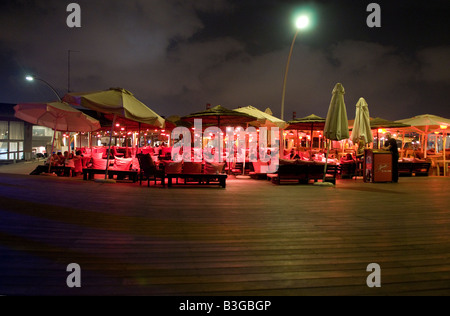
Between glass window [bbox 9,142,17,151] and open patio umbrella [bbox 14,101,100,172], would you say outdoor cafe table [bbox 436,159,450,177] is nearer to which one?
open patio umbrella [bbox 14,101,100,172]

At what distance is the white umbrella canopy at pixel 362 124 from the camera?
11414 mm

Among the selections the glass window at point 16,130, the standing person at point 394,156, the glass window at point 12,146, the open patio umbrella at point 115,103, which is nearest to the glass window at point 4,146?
the glass window at point 12,146

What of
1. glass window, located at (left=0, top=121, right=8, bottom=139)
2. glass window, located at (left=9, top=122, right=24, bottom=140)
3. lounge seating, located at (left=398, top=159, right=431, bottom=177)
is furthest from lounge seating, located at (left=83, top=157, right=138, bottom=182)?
glass window, located at (left=9, top=122, right=24, bottom=140)

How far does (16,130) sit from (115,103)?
29.8 meters

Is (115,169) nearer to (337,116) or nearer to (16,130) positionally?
(337,116)

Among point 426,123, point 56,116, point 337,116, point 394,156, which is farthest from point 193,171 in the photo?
point 426,123

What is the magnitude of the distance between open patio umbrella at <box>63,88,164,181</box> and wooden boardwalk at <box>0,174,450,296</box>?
361 centimetres

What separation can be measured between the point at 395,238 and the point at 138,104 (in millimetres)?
8663

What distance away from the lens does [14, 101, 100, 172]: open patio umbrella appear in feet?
34.8

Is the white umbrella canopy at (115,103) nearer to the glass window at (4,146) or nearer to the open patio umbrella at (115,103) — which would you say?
the open patio umbrella at (115,103)

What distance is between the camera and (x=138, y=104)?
10008 mm

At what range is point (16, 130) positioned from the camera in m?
31.6

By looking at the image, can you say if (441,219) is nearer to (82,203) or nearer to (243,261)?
(243,261)

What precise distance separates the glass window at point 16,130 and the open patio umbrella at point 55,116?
2288 centimetres
